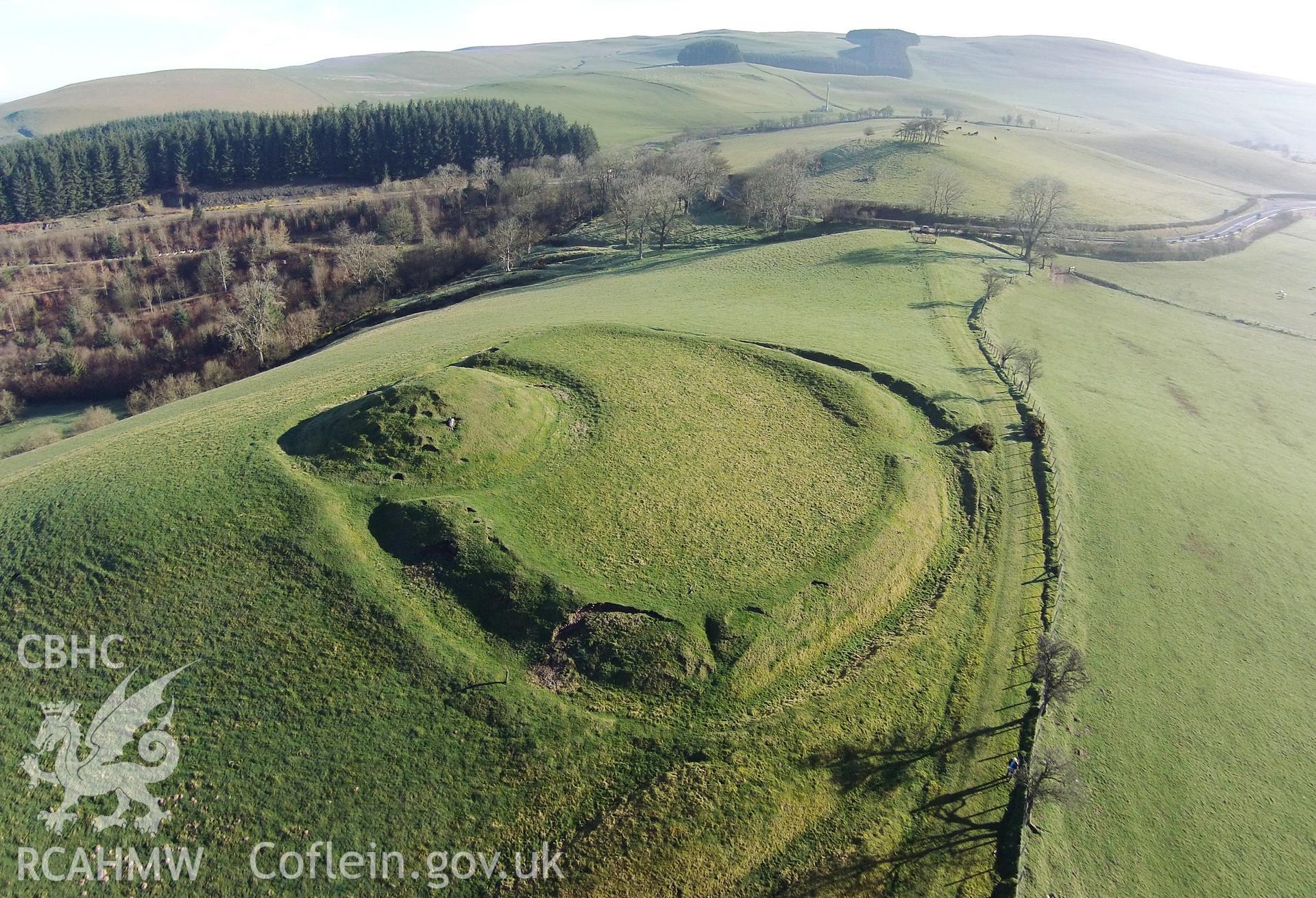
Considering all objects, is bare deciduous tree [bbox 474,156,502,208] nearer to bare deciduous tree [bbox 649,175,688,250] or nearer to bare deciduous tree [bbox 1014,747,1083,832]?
bare deciduous tree [bbox 649,175,688,250]

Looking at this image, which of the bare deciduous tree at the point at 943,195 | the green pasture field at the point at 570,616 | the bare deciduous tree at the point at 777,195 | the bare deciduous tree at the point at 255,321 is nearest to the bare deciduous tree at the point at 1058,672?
the green pasture field at the point at 570,616

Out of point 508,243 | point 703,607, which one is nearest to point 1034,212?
point 508,243

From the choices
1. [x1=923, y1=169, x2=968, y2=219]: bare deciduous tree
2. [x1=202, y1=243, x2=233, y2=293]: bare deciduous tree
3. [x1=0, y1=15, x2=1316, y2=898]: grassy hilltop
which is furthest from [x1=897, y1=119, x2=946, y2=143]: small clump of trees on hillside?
[x1=202, y1=243, x2=233, y2=293]: bare deciduous tree

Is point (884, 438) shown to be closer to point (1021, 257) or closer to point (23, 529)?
point (23, 529)

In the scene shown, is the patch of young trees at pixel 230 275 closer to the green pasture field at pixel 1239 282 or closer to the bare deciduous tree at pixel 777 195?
the bare deciduous tree at pixel 777 195

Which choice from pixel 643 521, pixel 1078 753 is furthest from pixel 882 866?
pixel 643 521

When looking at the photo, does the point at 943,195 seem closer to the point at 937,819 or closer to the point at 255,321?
the point at 255,321
